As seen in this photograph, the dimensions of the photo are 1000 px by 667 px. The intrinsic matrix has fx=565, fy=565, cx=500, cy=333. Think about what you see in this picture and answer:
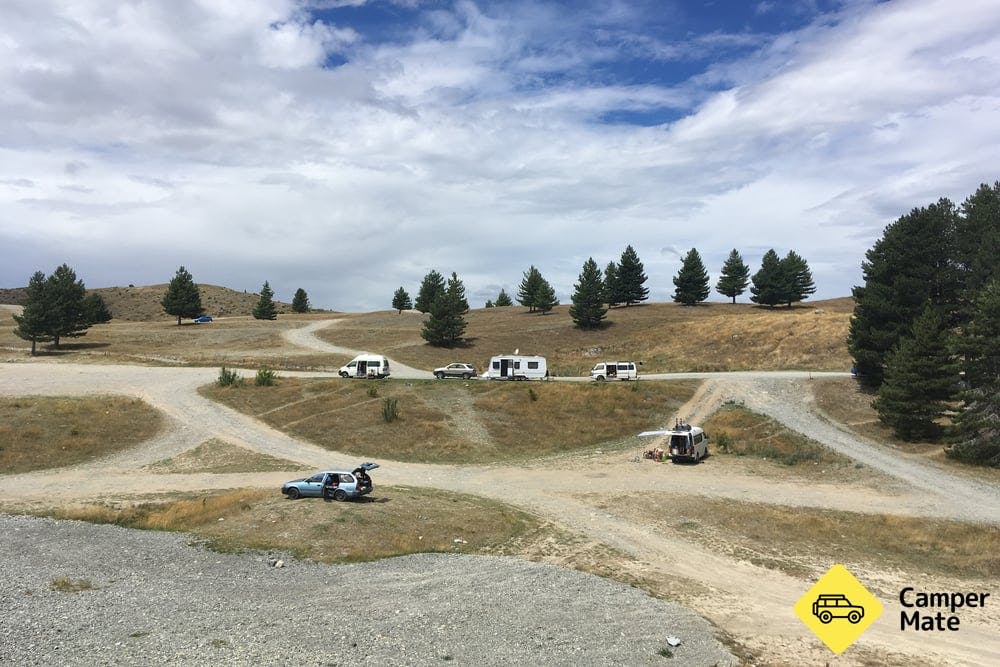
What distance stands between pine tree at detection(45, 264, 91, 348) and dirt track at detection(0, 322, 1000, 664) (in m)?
21.9

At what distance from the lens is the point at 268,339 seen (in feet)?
282

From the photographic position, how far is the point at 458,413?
44375 millimetres

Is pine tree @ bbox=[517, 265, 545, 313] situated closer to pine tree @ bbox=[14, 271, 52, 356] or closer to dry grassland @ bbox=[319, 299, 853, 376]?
dry grassland @ bbox=[319, 299, 853, 376]

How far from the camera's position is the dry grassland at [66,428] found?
110 feet

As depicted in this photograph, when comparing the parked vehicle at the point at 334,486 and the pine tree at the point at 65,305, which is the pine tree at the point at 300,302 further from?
the parked vehicle at the point at 334,486

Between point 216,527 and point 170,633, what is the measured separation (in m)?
9.64

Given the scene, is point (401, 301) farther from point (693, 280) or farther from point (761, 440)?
point (761, 440)

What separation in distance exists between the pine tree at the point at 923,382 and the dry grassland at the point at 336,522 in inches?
1121

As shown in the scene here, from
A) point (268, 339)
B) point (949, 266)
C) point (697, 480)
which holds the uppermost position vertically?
point (949, 266)

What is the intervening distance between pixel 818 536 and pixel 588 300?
6907 centimetres

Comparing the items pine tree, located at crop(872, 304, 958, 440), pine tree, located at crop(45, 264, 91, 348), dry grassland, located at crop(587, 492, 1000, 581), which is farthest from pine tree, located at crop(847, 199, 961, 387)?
pine tree, located at crop(45, 264, 91, 348)

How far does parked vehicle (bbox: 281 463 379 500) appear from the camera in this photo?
2581cm

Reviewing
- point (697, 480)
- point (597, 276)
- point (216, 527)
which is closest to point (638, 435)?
point (697, 480)

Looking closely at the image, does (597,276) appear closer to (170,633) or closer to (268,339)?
(268,339)
